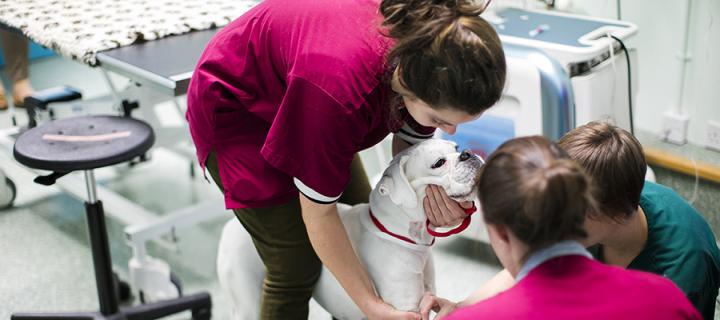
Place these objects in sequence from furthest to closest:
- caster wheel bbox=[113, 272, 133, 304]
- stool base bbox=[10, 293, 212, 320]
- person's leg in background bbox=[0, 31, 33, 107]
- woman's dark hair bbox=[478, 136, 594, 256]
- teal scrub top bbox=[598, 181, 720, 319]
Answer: person's leg in background bbox=[0, 31, 33, 107]
caster wheel bbox=[113, 272, 133, 304]
stool base bbox=[10, 293, 212, 320]
teal scrub top bbox=[598, 181, 720, 319]
woman's dark hair bbox=[478, 136, 594, 256]

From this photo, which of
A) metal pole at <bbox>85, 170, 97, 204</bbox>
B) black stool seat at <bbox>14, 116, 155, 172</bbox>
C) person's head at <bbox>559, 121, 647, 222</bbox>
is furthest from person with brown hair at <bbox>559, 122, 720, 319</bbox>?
metal pole at <bbox>85, 170, 97, 204</bbox>

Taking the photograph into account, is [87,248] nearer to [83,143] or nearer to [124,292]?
[124,292]

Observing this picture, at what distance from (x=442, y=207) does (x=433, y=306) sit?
0.20 meters

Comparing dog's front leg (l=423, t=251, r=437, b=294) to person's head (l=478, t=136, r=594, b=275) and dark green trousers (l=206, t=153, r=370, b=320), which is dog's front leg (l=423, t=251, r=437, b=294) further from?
person's head (l=478, t=136, r=594, b=275)

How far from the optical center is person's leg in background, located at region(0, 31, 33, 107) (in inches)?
137

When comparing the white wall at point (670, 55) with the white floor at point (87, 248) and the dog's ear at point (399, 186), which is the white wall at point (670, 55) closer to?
the white floor at point (87, 248)

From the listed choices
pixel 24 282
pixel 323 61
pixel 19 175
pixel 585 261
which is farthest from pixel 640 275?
pixel 19 175

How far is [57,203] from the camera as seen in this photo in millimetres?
2889

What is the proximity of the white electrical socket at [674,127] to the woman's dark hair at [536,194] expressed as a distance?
1990 millimetres

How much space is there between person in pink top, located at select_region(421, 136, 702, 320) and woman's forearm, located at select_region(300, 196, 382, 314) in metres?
0.44

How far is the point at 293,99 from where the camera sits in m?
1.25

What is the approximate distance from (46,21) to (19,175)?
862 millimetres

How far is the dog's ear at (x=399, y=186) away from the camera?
1.39 m

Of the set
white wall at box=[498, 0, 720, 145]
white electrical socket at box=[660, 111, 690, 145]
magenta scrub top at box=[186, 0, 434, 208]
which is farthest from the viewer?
white electrical socket at box=[660, 111, 690, 145]
